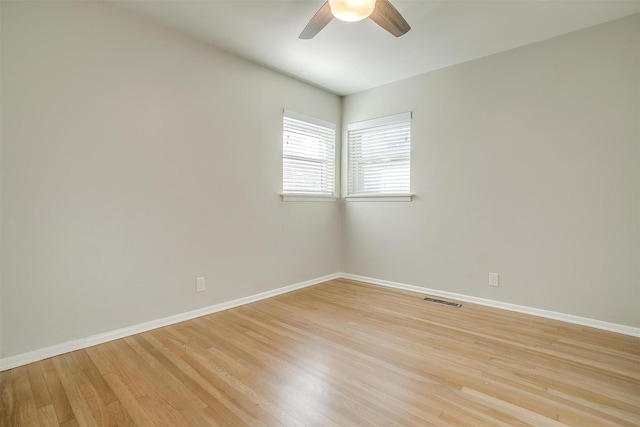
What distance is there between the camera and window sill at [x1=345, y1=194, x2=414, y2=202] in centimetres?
366

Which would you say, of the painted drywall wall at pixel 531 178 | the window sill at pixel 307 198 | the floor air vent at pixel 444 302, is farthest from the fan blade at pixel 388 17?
the floor air vent at pixel 444 302

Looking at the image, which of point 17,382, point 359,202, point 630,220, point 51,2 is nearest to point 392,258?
point 359,202

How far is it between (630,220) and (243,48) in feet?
11.8

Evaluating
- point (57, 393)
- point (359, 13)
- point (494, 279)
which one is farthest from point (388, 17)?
point (57, 393)

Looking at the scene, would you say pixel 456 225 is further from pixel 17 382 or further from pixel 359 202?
pixel 17 382

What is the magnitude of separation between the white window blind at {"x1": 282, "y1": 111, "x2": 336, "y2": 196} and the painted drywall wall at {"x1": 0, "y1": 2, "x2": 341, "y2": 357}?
249 millimetres

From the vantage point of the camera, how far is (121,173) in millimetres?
2367

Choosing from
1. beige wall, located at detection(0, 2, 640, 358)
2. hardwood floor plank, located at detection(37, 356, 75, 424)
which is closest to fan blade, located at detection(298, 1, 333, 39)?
beige wall, located at detection(0, 2, 640, 358)

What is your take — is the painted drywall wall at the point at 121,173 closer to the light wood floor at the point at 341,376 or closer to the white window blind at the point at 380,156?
the light wood floor at the point at 341,376

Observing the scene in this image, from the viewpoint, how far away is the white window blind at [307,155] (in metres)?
3.63

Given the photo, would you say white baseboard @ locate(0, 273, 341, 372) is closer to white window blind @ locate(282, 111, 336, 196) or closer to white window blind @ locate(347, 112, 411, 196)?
white window blind @ locate(282, 111, 336, 196)

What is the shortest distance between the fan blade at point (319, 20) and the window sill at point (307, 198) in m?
1.75

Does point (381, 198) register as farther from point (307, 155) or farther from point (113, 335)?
point (113, 335)

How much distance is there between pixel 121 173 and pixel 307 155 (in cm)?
207
